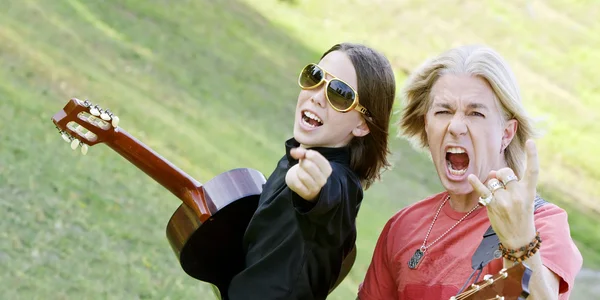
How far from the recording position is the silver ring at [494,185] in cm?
253

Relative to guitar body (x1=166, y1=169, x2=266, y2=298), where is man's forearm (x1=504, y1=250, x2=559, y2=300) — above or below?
above

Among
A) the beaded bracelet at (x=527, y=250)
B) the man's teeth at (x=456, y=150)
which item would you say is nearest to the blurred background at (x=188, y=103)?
the man's teeth at (x=456, y=150)

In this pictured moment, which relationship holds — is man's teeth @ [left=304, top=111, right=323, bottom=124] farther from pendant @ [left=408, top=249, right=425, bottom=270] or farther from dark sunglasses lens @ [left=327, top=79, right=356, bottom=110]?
pendant @ [left=408, top=249, right=425, bottom=270]

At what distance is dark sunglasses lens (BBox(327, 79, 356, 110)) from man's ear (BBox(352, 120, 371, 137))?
0.43 ft

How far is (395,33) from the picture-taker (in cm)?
1980

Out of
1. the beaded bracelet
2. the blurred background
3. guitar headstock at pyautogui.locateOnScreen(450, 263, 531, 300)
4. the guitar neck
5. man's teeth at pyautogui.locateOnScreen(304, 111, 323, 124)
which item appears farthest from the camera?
the blurred background

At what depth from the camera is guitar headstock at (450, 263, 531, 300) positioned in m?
2.45

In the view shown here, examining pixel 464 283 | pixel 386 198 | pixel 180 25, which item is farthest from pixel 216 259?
pixel 180 25

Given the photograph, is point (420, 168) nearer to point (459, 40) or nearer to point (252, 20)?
point (252, 20)

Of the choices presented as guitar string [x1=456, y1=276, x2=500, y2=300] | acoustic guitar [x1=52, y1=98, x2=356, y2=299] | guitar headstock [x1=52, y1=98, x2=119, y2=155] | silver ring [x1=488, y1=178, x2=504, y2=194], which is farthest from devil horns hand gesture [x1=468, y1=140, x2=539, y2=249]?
guitar headstock [x1=52, y1=98, x2=119, y2=155]

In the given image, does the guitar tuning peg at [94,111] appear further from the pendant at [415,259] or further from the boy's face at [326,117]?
the pendant at [415,259]

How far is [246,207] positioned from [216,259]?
25 cm

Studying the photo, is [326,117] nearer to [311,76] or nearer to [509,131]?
[311,76]

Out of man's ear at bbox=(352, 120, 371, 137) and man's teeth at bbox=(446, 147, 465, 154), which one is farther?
man's ear at bbox=(352, 120, 371, 137)
